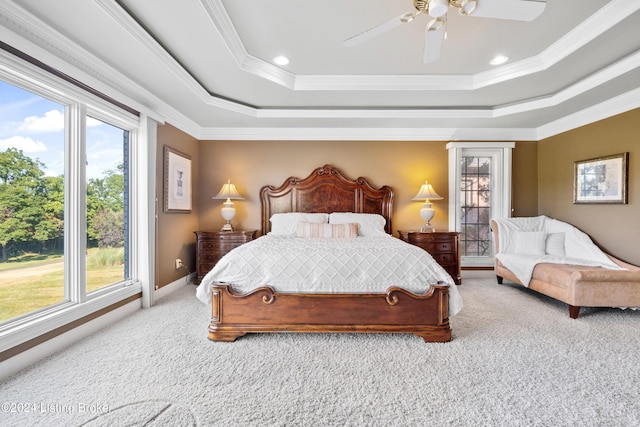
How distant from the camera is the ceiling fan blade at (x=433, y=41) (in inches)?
76.4

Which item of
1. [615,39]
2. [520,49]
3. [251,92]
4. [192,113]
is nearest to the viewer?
[615,39]

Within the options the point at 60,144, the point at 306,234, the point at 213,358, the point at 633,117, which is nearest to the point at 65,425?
the point at 213,358

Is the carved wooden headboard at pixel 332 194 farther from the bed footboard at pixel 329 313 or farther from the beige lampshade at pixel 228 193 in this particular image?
the bed footboard at pixel 329 313

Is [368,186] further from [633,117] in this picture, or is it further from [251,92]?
[633,117]

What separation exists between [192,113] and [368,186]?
2672mm

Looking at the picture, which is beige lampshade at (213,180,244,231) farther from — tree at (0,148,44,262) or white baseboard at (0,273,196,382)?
tree at (0,148,44,262)

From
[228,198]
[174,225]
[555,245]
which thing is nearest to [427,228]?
[555,245]

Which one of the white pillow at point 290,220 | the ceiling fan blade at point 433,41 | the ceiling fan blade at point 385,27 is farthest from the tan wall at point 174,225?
the ceiling fan blade at point 433,41

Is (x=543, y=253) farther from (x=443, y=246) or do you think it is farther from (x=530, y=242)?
(x=443, y=246)

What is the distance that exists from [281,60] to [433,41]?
4.94ft

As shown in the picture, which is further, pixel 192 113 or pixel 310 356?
pixel 192 113

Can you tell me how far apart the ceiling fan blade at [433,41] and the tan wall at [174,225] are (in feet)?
10.1

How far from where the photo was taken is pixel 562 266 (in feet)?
10.4

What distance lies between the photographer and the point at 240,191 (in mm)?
4621
